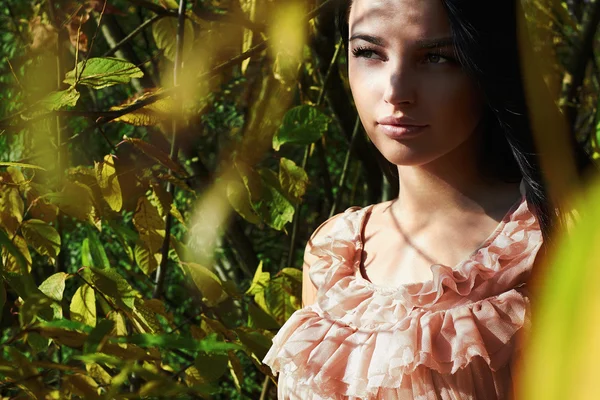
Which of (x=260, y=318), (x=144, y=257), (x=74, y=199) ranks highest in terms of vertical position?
(x=74, y=199)

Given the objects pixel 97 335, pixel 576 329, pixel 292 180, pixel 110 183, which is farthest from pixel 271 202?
pixel 576 329

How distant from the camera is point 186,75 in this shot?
1.11 m

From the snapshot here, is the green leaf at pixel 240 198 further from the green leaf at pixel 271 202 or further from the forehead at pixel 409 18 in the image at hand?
the forehead at pixel 409 18

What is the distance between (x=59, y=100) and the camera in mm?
872

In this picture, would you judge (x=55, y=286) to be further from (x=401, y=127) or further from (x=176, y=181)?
(x=401, y=127)

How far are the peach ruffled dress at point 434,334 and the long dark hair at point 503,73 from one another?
3 centimetres

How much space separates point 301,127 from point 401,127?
271 mm

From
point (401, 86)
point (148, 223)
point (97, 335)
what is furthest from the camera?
point (148, 223)

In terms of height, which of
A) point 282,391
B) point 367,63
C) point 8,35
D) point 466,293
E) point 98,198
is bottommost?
point 282,391

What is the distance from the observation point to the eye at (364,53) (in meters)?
0.90

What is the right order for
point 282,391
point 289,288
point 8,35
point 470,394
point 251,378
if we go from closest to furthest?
point 470,394 → point 282,391 → point 289,288 → point 251,378 → point 8,35

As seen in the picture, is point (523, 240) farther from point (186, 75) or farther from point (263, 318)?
point (186, 75)

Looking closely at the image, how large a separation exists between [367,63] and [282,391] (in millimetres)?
428

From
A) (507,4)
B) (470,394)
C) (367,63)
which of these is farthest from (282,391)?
(507,4)
